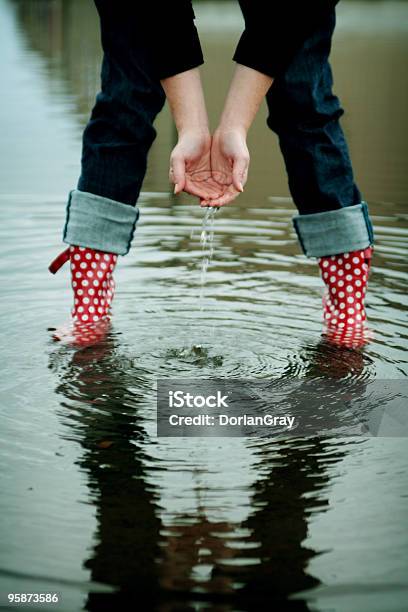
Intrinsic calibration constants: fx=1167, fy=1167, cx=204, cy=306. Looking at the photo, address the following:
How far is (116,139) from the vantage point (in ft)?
10.1

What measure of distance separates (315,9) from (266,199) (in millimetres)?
1972

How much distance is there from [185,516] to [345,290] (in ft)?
4.41

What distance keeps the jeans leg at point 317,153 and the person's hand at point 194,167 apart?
308mm

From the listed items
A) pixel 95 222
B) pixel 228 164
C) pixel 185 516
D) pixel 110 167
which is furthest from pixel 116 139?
pixel 185 516

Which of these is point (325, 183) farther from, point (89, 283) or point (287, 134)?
point (89, 283)

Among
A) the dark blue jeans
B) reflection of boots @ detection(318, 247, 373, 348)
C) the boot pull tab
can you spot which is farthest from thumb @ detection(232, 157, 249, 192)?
the boot pull tab

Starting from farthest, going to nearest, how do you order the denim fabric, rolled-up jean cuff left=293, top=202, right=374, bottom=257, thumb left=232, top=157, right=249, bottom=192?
rolled-up jean cuff left=293, top=202, right=374, bottom=257 → the denim fabric → thumb left=232, top=157, right=249, bottom=192

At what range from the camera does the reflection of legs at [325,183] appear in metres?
3.07

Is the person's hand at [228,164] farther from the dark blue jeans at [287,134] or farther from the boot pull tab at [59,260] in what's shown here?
the boot pull tab at [59,260]

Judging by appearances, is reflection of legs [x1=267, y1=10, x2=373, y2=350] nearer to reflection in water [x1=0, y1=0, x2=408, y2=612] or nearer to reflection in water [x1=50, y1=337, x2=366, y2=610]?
reflection in water [x1=0, y1=0, x2=408, y2=612]

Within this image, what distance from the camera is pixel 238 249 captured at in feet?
13.1

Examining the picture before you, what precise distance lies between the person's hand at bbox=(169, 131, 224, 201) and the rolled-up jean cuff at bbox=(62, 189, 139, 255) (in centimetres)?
29

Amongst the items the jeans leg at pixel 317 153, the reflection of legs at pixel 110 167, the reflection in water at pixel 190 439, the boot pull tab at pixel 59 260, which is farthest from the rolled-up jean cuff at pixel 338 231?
the boot pull tab at pixel 59 260

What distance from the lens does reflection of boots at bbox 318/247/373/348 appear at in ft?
10.2
